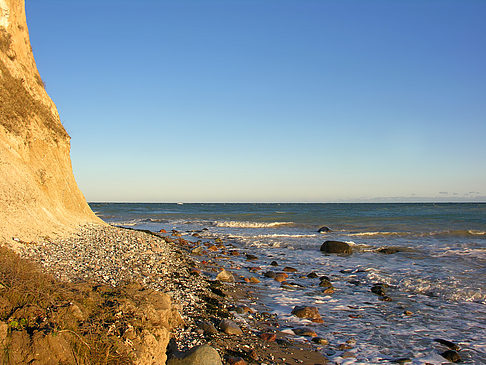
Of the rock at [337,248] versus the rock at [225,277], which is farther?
the rock at [337,248]

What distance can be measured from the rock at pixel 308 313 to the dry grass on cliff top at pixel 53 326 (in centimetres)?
522

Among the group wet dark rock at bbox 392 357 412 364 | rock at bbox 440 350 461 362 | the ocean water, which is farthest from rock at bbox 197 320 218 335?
rock at bbox 440 350 461 362

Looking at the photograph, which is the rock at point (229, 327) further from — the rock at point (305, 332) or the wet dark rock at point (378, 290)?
the wet dark rock at point (378, 290)

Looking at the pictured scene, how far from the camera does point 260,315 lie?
28.3 ft

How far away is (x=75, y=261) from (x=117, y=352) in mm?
7817

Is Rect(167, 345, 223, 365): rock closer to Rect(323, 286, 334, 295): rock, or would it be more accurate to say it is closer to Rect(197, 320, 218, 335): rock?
Rect(197, 320, 218, 335): rock

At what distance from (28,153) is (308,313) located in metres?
16.8

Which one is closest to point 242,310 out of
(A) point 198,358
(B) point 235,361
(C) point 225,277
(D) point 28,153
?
(B) point 235,361

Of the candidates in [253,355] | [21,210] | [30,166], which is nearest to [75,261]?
[21,210]

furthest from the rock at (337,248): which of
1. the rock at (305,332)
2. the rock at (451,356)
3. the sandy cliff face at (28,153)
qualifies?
the sandy cliff face at (28,153)

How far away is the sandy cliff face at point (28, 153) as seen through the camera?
1411cm

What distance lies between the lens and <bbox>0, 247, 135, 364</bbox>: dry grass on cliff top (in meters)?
4.00

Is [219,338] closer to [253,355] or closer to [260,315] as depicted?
[253,355]

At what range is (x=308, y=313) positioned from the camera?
871cm
